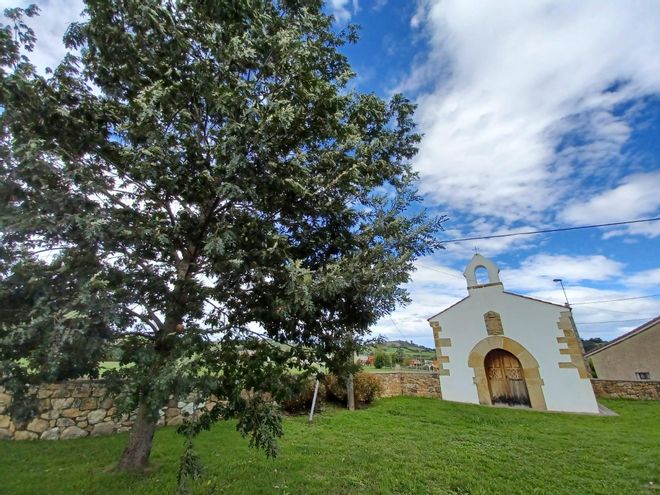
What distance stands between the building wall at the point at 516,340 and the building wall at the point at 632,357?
9.04 metres

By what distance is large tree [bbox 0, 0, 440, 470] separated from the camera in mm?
2699

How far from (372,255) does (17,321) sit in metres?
3.38

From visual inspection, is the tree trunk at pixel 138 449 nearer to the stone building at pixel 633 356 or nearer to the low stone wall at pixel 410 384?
the low stone wall at pixel 410 384

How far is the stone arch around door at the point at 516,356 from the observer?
1060 cm

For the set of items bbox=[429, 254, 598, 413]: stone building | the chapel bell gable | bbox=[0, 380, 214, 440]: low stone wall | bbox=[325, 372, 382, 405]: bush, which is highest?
the chapel bell gable

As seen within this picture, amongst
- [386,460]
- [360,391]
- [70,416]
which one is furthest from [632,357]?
[70,416]

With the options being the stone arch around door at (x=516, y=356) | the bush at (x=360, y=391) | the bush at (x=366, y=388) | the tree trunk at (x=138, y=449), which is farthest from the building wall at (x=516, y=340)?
the tree trunk at (x=138, y=449)

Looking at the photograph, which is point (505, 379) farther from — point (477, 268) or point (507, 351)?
point (477, 268)

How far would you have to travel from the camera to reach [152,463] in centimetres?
518

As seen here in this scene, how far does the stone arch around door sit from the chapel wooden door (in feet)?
0.78

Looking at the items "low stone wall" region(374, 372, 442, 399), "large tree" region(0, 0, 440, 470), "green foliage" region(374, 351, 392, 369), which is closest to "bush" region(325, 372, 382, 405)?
"low stone wall" region(374, 372, 442, 399)

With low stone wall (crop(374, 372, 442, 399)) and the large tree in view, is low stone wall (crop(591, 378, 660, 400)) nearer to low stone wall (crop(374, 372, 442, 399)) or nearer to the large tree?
low stone wall (crop(374, 372, 442, 399))

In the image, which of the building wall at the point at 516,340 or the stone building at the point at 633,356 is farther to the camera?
the stone building at the point at 633,356

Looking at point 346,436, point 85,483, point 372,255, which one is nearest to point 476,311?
point 346,436
